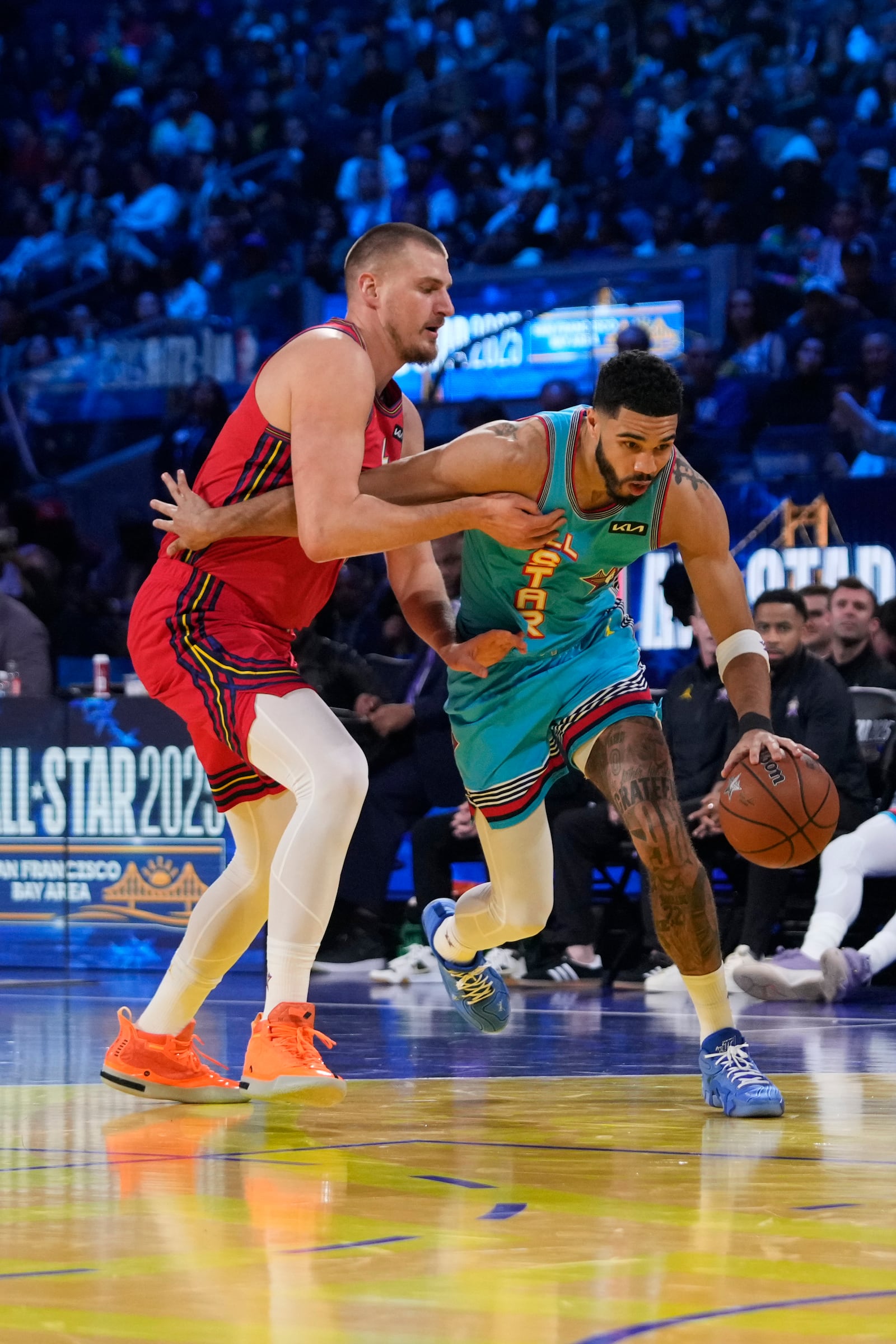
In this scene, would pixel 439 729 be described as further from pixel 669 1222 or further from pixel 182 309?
pixel 182 309

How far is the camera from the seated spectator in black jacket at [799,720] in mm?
7797

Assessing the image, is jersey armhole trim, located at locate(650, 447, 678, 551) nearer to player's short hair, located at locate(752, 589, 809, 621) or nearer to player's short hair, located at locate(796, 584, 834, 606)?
player's short hair, located at locate(752, 589, 809, 621)

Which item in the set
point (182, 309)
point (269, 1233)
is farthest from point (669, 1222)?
point (182, 309)

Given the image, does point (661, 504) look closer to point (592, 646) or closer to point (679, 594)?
point (592, 646)

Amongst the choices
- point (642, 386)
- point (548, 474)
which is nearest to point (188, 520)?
point (548, 474)

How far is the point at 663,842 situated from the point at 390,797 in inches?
200

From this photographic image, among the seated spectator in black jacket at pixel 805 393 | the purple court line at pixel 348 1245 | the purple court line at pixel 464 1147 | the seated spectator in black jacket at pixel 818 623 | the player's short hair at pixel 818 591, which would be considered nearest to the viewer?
the purple court line at pixel 348 1245

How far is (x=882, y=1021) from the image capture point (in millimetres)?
6566

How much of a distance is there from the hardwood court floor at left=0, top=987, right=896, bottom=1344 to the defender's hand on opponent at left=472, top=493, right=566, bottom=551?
136 centimetres

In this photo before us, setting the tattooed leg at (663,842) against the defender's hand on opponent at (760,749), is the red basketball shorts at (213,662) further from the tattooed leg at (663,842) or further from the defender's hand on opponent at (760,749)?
the defender's hand on opponent at (760,749)

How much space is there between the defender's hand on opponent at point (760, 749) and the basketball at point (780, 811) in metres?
0.02

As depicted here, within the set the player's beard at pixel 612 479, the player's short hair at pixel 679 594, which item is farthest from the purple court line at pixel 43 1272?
the player's short hair at pixel 679 594

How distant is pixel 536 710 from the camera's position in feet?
14.7

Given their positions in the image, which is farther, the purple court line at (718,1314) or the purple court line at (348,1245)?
the purple court line at (348,1245)
